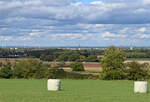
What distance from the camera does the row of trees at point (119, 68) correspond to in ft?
196

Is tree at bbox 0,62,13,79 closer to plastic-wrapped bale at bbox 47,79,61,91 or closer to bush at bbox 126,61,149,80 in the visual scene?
bush at bbox 126,61,149,80

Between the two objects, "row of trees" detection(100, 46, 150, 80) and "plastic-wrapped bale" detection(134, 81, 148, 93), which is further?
"row of trees" detection(100, 46, 150, 80)

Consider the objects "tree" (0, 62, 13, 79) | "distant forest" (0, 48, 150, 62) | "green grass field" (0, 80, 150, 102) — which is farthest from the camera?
"distant forest" (0, 48, 150, 62)

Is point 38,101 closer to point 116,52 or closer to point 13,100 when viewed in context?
point 13,100

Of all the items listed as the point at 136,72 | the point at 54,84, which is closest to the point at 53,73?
the point at 136,72

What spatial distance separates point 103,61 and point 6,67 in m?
21.2

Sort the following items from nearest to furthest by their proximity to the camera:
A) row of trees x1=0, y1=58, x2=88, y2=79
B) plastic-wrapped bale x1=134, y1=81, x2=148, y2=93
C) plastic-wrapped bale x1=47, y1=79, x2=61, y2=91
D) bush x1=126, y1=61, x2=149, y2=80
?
plastic-wrapped bale x1=134, y1=81, x2=148, y2=93 < plastic-wrapped bale x1=47, y1=79, x2=61, y2=91 < bush x1=126, y1=61, x2=149, y2=80 < row of trees x1=0, y1=58, x2=88, y2=79

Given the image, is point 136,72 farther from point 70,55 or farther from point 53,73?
point 70,55

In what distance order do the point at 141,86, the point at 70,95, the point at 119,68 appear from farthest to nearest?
1. the point at 119,68
2. the point at 141,86
3. the point at 70,95

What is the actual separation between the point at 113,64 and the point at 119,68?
154 cm

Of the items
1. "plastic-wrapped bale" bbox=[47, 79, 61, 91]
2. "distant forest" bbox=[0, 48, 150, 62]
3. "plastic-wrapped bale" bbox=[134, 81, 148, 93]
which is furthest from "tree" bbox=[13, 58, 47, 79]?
"plastic-wrapped bale" bbox=[134, 81, 148, 93]

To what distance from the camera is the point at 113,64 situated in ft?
205

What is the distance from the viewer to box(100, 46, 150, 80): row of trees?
196 feet

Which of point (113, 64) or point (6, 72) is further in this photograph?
point (6, 72)
